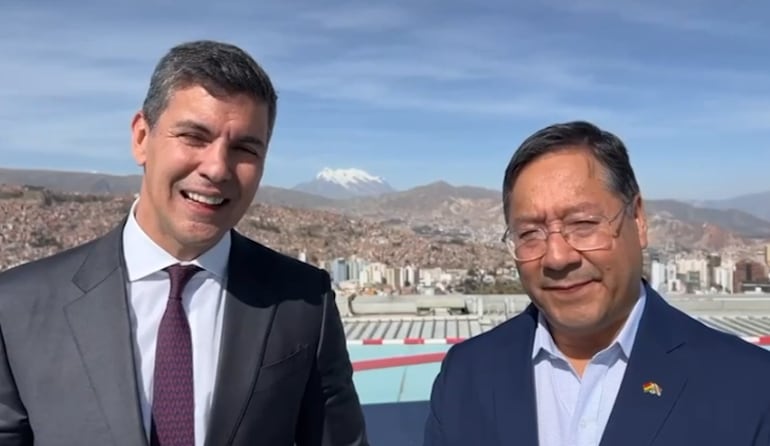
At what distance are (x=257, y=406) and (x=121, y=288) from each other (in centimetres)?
41

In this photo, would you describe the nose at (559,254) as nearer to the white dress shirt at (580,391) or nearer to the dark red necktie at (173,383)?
the white dress shirt at (580,391)

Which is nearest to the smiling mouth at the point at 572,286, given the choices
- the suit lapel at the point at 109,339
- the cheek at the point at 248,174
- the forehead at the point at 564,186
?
the forehead at the point at 564,186

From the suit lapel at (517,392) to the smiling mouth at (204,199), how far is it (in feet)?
2.47

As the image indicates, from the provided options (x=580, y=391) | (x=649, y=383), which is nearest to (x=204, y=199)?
(x=580, y=391)

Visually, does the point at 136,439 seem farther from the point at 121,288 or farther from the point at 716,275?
the point at 716,275

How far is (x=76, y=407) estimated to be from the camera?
1.60 m

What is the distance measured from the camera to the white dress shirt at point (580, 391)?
5.34 feet

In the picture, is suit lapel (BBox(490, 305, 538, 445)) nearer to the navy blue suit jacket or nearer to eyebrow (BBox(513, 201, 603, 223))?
the navy blue suit jacket

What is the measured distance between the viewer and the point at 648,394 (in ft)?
5.21

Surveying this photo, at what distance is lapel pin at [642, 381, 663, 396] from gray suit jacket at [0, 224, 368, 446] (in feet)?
2.48

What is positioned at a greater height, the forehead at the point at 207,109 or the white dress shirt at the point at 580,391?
the forehead at the point at 207,109

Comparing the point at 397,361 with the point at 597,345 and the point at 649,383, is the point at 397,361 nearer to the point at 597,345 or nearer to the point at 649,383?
the point at 597,345

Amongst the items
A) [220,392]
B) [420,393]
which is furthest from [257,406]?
[420,393]

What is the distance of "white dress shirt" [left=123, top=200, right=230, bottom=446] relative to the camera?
169 centimetres
